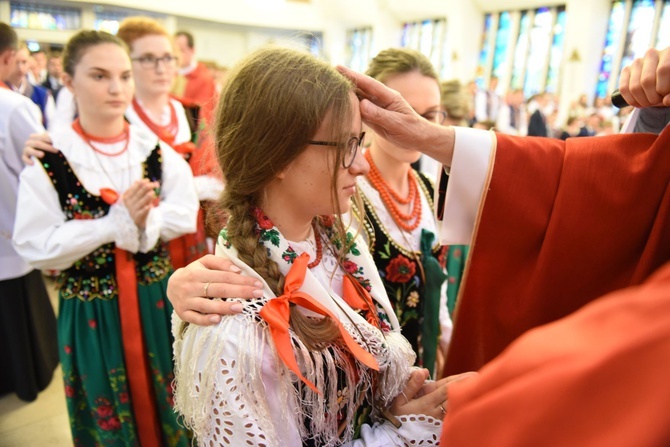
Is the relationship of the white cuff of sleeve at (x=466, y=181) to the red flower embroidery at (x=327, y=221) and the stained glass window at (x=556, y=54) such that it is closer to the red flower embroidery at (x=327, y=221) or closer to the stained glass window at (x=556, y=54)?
the red flower embroidery at (x=327, y=221)

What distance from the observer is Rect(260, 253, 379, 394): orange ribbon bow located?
0.91 metres

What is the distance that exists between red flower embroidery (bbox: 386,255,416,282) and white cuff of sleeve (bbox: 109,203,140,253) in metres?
0.95

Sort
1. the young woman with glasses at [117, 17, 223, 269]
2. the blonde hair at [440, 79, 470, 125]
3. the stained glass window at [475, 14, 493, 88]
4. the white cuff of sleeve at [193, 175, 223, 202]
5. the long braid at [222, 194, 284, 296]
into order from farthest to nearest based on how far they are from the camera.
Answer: the stained glass window at [475, 14, 493, 88] → the blonde hair at [440, 79, 470, 125] → the young woman with glasses at [117, 17, 223, 269] → the white cuff of sleeve at [193, 175, 223, 202] → the long braid at [222, 194, 284, 296]

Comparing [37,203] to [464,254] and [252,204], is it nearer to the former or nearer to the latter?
[252,204]

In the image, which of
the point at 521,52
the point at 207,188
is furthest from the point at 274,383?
the point at 521,52

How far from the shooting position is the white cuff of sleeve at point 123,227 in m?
1.74

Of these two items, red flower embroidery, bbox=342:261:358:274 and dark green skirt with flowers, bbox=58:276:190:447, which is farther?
dark green skirt with flowers, bbox=58:276:190:447

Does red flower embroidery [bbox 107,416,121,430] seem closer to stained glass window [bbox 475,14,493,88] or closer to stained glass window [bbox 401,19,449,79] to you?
stained glass window [bbox 475,14,493,88]

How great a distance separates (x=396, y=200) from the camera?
164cm

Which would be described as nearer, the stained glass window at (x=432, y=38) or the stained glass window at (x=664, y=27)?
the stained glass window at (x=664, y=27)

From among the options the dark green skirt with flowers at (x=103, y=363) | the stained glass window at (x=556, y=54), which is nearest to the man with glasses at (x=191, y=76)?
the dark green skirt with flowers at (x=103, y=363)

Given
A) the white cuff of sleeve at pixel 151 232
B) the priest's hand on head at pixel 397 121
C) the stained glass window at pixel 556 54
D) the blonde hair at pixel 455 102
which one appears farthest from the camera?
the stained glass window at pixel 556 54

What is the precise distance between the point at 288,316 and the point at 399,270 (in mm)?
674

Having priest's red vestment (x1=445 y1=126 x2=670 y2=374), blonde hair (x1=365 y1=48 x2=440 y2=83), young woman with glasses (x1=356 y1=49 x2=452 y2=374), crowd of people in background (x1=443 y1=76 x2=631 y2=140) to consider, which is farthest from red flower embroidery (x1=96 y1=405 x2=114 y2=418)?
crowd of people in background (x1=443 y1=76 x2=631 y2=140)
